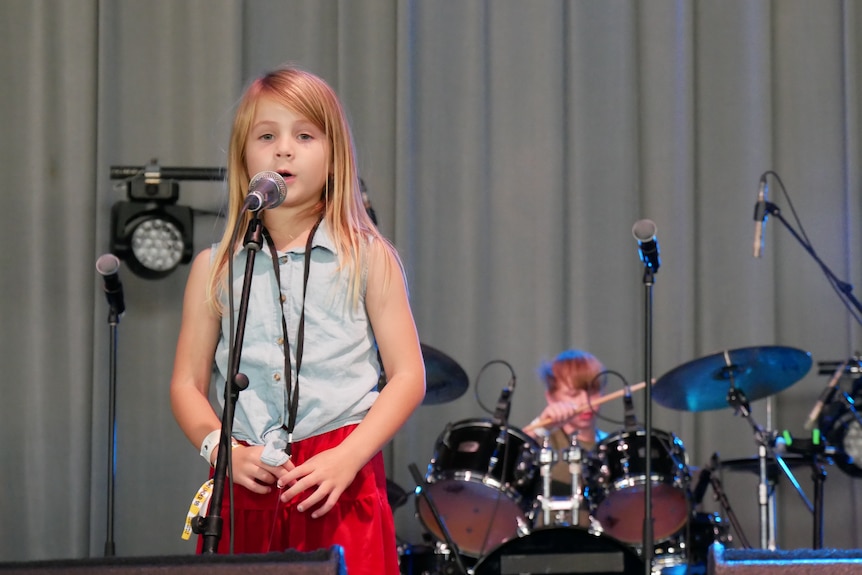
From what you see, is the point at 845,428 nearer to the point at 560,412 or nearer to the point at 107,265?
the point at 560,412

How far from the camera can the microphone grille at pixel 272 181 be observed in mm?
1843

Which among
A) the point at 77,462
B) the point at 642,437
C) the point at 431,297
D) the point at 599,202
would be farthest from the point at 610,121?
the point at 77,462

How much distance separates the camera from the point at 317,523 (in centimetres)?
189

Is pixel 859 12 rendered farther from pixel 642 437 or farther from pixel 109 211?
pixel 109 211

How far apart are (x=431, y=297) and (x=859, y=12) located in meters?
2.24

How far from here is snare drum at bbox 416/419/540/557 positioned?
373cm

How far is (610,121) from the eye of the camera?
477 centimetres

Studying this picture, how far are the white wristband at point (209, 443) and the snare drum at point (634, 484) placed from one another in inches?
83.8

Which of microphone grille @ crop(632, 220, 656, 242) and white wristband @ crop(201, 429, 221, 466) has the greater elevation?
microphone grille @ crop(632, 220, 656, 242)

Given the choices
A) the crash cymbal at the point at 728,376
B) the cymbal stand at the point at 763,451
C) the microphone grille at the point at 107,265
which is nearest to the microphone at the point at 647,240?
the crash cymbal at the point at 728,376

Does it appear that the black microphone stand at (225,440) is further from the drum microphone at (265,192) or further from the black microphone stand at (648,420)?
the black microphone stand at (648,420)

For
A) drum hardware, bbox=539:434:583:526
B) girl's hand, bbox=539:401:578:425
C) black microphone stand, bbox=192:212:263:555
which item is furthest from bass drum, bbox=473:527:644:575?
black microphone stand, bbox=192:212:263:555

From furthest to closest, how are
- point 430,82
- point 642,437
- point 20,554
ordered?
1. point 430,82
2. point 20,554
3. point 642,437

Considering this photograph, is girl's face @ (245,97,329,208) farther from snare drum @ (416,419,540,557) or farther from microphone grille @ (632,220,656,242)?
snare drum @ (416,419,540,557)
